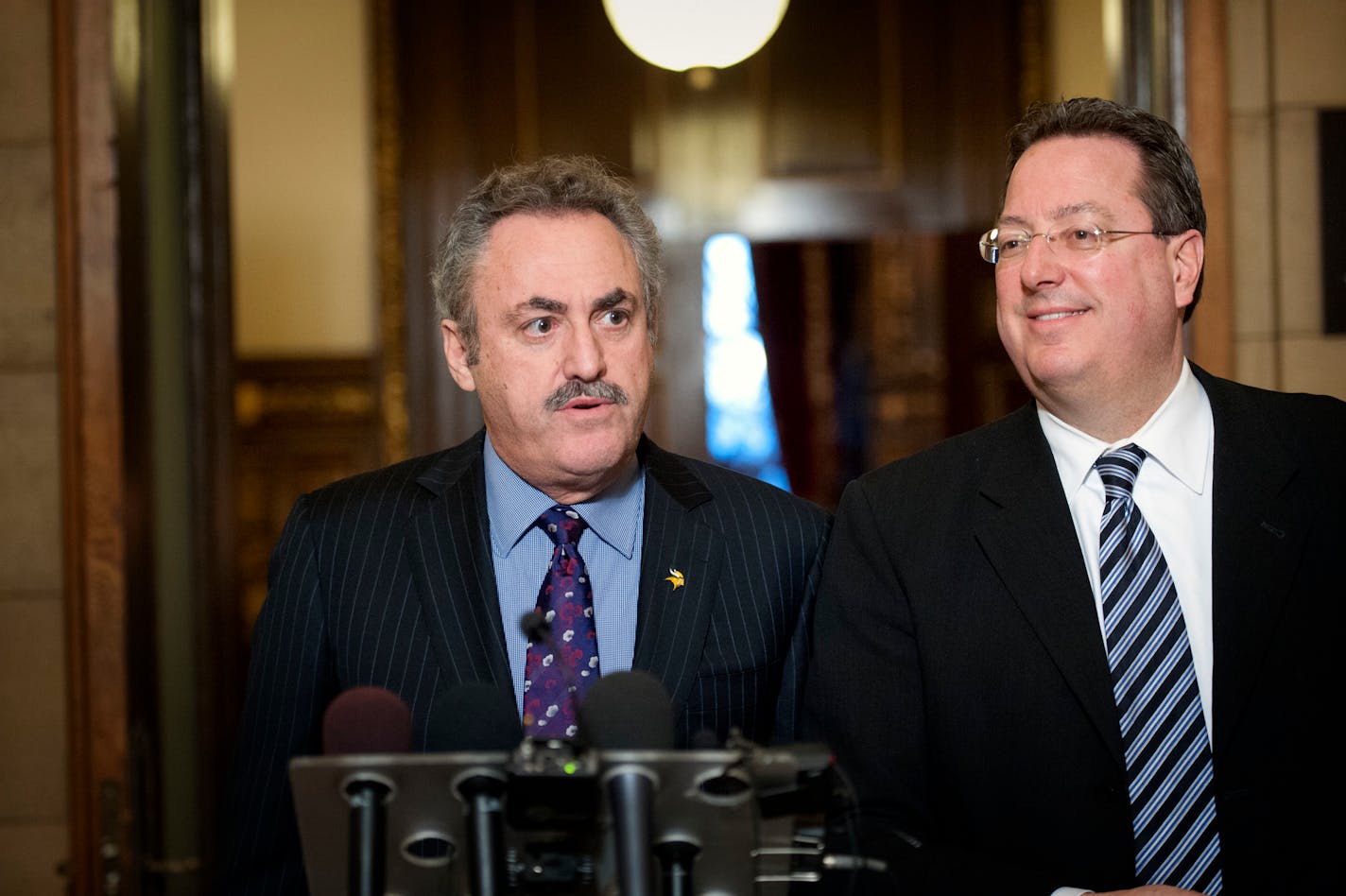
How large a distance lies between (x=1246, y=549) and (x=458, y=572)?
1154 mm

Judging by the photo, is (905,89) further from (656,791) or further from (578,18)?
(656,791)

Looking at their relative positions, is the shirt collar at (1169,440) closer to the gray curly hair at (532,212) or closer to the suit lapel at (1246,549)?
the suit lapel at (1246,549)

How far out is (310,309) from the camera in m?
6.12

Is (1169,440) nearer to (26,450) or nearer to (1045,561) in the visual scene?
(1045,561)

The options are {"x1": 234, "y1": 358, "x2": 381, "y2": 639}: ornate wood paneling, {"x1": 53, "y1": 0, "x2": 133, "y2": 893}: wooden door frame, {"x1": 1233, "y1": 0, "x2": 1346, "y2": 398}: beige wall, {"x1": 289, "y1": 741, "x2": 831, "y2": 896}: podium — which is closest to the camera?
{"x1": 289, "y1": 741, "x2": 831, "y2": 896}: podium

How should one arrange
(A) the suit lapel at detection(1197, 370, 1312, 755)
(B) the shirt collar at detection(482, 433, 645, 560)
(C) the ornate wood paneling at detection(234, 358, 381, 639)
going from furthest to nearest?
(C) the ornate wood paneling at detection(234, 358, 381, 639) < (B) the shirt collar at detection(482, 433, 645, 560) < (A) the suit lapel at detection(1197, 370, 1312, 755)

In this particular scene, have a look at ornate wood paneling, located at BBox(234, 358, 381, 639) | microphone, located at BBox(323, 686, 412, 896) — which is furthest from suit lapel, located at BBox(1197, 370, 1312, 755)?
ornate wood paneling, located at BBox(234, 358, 381, 639)

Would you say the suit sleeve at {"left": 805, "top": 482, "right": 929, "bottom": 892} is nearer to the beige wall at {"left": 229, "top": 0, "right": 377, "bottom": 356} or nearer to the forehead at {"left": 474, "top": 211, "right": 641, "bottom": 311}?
the forehead at {"left": 474, "top": 211, "right": 641, "bottom": 311}

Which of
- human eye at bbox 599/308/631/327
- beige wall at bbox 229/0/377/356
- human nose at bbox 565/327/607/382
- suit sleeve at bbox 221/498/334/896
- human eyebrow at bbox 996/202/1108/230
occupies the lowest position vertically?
suit sleeve at bbox 221/498/334/896

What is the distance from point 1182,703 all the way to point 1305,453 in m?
0.44

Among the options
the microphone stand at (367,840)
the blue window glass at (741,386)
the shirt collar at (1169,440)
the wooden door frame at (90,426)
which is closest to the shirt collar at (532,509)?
the shirt collar at (1169,440)

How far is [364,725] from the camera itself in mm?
1271

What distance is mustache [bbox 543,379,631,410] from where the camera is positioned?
79.0 inches

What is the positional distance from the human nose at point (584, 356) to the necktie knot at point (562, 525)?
24cm
